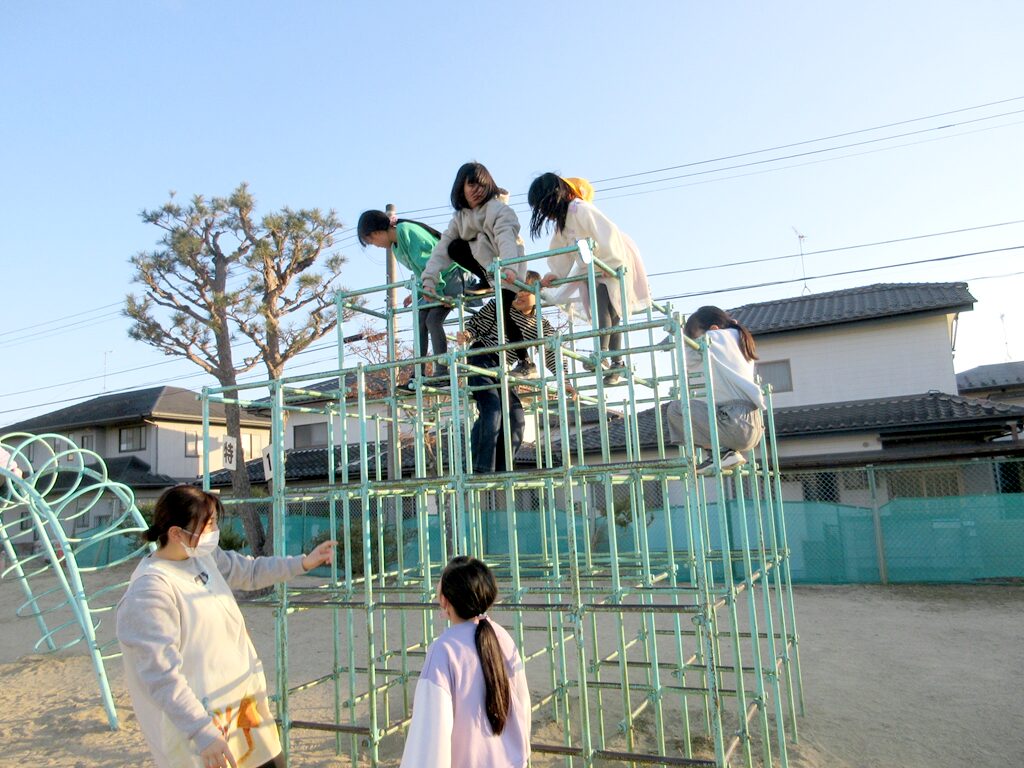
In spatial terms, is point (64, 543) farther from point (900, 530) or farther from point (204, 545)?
point (900, 530)

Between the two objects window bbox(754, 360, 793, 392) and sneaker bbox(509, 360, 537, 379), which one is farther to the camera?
window bbox(754, 360, 793, 392)

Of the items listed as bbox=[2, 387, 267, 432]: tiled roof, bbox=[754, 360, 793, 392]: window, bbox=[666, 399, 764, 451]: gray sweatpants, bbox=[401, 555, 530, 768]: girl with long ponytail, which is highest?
bbox=[2, 387, 267, 432]: tiled roof

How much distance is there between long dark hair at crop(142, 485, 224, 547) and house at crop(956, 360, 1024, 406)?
77.4ft

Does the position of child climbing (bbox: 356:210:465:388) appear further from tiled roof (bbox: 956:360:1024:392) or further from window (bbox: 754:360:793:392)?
tiled roof (bbox: 956:360:1024:392)

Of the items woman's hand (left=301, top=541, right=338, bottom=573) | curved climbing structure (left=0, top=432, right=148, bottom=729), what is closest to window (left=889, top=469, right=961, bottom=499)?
curved climbing structure (left=0, top=432, right=148, bottom=729)

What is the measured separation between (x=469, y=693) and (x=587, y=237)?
9.59 ft

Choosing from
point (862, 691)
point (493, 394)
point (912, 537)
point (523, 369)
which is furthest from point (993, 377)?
point (493, 394)

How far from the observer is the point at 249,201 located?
14.3 m

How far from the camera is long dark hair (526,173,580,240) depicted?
474 cm

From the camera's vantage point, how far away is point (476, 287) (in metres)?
5.09

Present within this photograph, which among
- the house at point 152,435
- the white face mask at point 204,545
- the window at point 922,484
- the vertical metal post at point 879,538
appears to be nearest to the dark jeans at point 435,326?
the white face mask at point 204,545

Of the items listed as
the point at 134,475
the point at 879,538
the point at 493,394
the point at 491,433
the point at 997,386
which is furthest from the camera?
the point at 134,475

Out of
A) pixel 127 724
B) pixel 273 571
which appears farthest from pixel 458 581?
pixel 127 724

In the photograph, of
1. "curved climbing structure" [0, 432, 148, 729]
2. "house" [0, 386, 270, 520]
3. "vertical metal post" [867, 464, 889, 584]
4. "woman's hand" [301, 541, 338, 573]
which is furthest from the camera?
"house" [0, 386, 270, 520]
